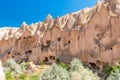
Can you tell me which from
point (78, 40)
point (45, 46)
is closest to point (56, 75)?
point (78, 40)

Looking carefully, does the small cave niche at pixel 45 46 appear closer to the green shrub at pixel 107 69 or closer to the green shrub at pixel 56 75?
the green shrub at pixel 107 69

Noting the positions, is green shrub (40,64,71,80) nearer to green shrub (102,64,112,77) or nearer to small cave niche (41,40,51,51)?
green shrub (102,64,112,77)

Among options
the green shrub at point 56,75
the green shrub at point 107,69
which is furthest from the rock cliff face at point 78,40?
the green shrub at point 56,75

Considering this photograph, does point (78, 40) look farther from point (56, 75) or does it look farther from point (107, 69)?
point (56, 75)

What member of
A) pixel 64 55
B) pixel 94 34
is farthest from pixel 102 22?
pixel 64 55

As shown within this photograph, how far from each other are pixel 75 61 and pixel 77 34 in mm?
6257

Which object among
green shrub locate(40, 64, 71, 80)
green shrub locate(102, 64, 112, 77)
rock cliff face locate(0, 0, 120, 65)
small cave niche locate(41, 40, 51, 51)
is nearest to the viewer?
green shrub locate(40, 64, 71, 80)

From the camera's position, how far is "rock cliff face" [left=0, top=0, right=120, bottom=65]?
29.4 metres

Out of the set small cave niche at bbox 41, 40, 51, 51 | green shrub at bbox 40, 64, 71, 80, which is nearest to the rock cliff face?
small cave niche at bbox 41, 40, 51, 51

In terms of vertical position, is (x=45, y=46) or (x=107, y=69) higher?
(x=45, y=46)

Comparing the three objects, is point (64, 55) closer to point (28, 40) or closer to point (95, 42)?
point (95, 42)

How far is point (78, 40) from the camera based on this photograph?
109ft

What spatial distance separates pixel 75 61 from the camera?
28875 mm

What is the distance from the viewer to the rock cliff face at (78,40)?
2938 cm
